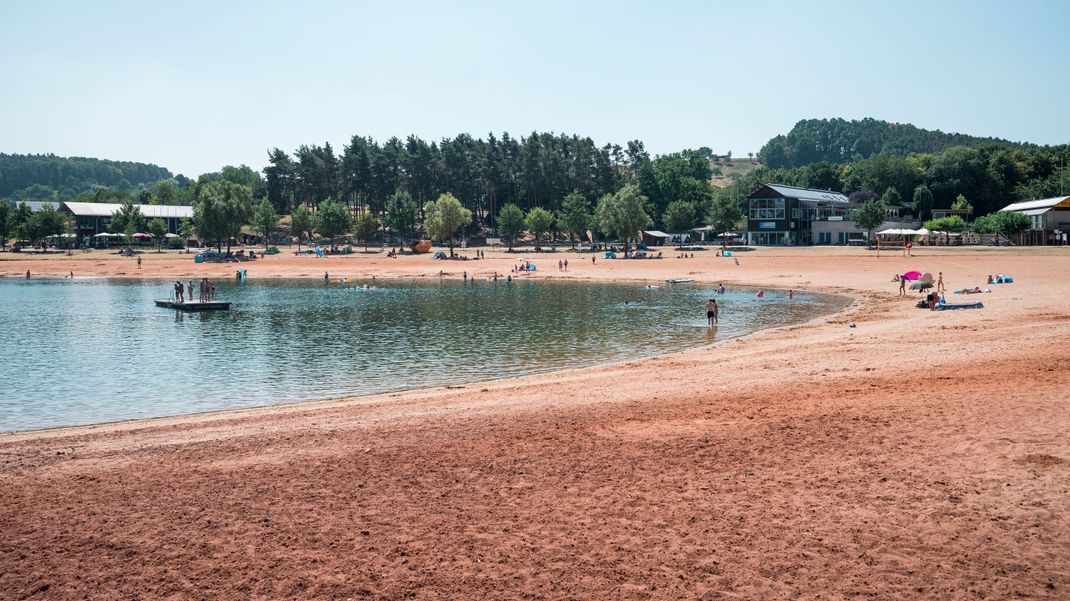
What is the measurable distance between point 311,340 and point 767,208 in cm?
11157

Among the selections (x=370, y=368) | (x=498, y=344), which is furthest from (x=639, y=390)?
(x=498, y=344)

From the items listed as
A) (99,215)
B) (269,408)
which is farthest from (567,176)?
(269,408)

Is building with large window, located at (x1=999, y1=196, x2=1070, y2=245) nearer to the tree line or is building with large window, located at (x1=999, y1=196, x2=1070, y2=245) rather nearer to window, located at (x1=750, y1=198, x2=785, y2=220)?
the tree line

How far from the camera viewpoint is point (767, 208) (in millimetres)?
134750

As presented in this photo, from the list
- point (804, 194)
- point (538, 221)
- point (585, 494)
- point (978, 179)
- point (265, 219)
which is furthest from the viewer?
point (978, 179)

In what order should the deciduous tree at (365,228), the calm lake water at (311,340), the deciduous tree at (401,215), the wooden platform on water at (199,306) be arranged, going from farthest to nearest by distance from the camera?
the deciduous tree at (401,215), the deciduous tree at (365,228), the wooden platform on water at (199,306), the calm lake water at (311,340)

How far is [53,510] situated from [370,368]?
60.3 feet

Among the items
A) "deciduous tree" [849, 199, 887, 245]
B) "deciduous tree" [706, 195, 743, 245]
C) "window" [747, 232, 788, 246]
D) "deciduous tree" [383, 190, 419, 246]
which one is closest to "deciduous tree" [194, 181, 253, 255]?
"deciduous tree" [383, 190, 419, 246]

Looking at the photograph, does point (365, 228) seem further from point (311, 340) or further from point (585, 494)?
point (585, 494)

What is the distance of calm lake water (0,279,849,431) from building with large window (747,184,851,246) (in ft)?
233

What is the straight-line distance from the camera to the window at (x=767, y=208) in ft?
437

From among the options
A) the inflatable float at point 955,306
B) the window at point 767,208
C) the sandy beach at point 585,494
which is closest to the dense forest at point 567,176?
the window at point 767,208

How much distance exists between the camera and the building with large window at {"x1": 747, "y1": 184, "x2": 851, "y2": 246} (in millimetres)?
132750

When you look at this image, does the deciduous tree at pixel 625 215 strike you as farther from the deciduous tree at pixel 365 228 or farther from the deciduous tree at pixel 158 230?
the deciduous tree at pixel 158 230
